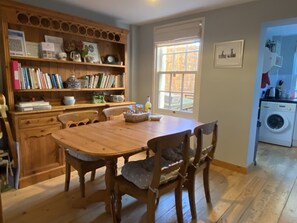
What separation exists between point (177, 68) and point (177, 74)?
0.35 ft

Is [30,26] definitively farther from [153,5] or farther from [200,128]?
[200,128]

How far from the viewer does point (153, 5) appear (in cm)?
272

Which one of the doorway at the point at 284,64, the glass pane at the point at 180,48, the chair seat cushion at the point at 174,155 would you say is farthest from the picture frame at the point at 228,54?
the doorway at the point at 284,64

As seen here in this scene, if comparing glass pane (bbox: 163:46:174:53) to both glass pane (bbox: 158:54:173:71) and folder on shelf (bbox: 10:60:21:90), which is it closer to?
glass pane (bbox: 158:54:173:71)

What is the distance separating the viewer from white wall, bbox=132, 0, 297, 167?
2.50 metres

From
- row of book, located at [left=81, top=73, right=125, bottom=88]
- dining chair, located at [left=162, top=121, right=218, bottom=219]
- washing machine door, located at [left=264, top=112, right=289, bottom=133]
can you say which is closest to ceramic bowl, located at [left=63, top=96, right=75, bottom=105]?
row of book, located at [left=81, top=73, right=125, bottom=88]

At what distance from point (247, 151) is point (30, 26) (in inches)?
124

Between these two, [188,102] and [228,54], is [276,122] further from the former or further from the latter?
[228,54]

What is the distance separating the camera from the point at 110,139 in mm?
1653

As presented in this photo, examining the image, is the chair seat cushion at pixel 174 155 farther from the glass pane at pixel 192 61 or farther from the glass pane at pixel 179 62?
the glass pane at pixel 179 62

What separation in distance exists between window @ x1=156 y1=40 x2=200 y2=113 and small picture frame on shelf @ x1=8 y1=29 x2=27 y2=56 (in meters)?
2.06

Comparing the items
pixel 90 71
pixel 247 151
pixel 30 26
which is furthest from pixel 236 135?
pixel 30 26

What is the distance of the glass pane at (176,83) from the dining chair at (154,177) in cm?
196

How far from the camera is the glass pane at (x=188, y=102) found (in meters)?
3.32
